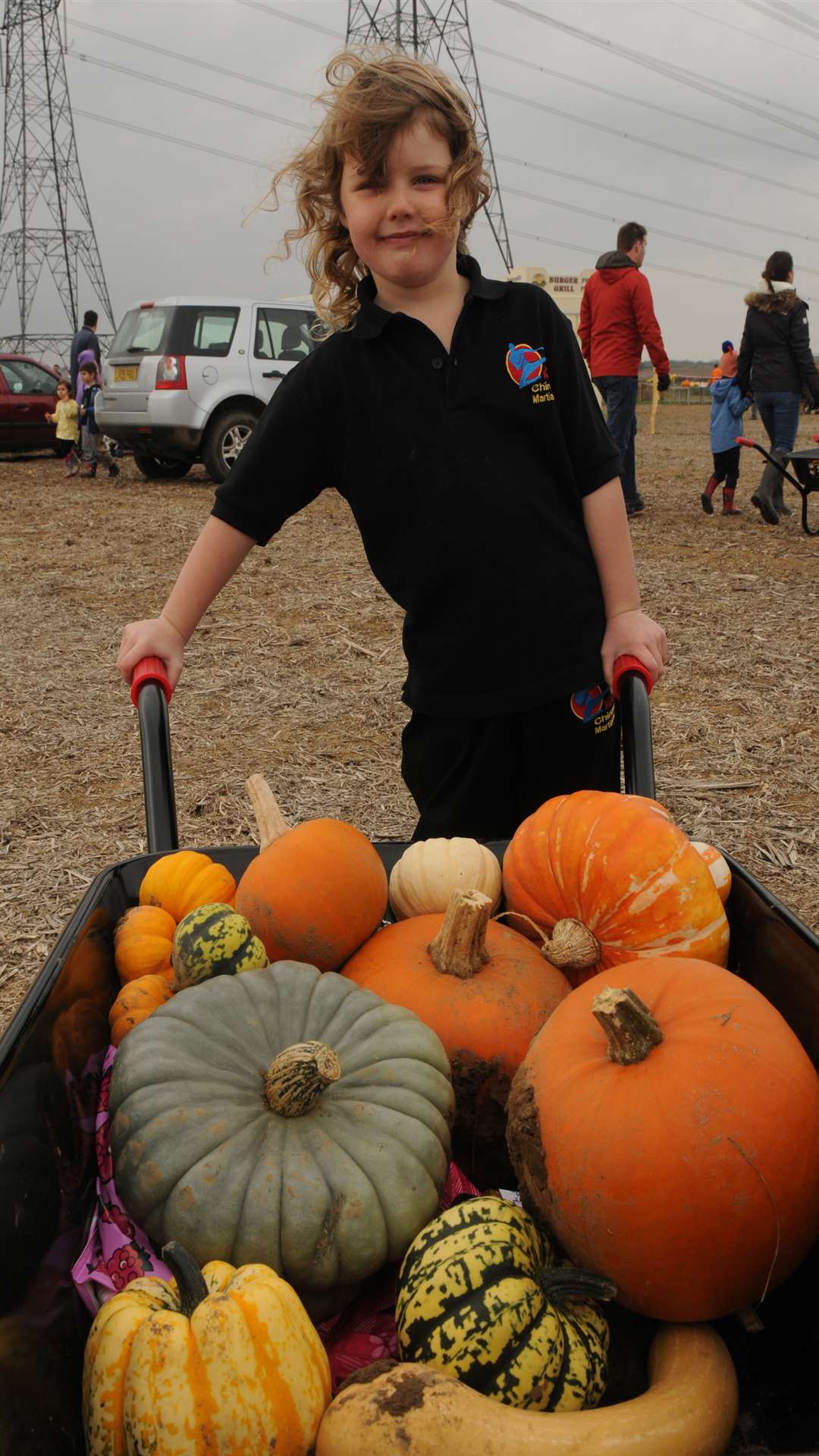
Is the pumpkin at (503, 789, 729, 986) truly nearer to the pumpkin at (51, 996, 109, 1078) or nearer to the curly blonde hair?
the pumpkin at (51, 996, 109, 1078)

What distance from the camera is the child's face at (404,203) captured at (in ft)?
6.39

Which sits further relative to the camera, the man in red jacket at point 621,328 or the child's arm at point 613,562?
the man in red jacket at point 621,328

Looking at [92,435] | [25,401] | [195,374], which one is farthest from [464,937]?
[25,401]

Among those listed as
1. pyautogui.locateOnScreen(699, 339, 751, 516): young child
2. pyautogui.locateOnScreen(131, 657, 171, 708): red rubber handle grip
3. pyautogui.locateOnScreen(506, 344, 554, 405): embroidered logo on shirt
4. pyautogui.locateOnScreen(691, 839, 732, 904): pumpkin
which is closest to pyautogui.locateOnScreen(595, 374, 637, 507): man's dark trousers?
pyautogui.locateOnScreen(699, 339, 751, 516): young child

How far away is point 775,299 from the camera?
29.6 feet

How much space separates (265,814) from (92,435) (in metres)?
13.7

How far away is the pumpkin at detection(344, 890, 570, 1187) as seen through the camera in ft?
4.60

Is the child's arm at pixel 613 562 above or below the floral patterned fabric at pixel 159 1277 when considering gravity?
above

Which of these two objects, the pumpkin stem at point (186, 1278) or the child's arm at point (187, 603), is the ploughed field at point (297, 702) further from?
the pumpkin stem at point (186, 1278)

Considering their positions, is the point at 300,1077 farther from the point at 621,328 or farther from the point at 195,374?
the point at 195,374

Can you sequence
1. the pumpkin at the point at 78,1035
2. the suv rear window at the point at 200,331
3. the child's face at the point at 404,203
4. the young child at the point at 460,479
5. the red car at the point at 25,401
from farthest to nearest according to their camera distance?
the red car at the point at 25,401 → the suv rear window at the point at 200,331 → the young child at the point at 460,479 → the child's face at the point at 404,203 → the pumpkin at the point at 78,1035

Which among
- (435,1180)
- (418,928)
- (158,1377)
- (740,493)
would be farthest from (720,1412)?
(740,493)

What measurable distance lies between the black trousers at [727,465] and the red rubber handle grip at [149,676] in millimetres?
8910

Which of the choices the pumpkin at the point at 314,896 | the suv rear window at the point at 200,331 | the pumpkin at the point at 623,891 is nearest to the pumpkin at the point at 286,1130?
the pumpkin at the point at 314,896
